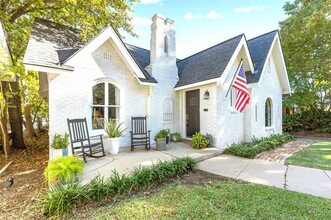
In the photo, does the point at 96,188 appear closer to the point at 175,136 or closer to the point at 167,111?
the point at 175,136

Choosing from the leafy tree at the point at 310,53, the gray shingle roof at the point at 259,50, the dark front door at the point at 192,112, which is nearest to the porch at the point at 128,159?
the dark front door at the point at 192,112

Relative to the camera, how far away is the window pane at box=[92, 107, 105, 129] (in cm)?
768

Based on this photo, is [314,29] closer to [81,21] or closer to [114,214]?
[81,21]

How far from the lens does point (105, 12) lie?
10.7m

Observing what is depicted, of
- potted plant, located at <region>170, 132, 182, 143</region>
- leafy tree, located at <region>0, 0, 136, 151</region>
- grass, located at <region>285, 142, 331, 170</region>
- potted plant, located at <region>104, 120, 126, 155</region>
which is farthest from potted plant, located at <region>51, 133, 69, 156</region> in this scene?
grass, located at <region>285, 142, 331, 170</region>

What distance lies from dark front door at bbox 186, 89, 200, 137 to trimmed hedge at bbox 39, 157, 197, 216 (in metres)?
4.68

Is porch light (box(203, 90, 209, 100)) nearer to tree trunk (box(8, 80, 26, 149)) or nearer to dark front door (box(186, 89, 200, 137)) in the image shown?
dark front door (box(186, 89, 200, 137))

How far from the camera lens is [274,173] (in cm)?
538

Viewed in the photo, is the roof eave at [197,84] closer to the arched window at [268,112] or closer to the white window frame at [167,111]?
the white window frame at [167,111]

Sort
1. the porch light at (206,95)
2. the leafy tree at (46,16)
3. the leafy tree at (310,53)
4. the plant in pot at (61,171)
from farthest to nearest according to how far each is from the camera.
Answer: the leafy tree at (310,53) → the leafy tree at (46,16) → the porch light at (206,95) → the plant in pot at (61,171)

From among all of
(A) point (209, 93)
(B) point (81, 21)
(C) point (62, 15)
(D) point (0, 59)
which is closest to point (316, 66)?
(A) point (209, 93)

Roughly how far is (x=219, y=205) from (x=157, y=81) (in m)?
6.94

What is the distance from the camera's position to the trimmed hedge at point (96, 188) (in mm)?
3512

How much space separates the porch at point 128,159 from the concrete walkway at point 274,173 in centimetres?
76
